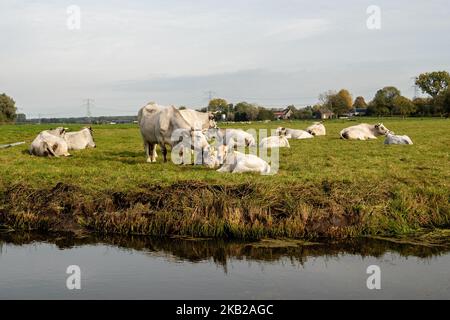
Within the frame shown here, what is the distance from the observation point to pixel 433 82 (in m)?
121

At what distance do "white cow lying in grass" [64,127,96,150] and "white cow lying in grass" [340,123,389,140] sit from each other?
44.3ft

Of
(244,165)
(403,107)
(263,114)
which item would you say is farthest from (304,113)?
(244,165)

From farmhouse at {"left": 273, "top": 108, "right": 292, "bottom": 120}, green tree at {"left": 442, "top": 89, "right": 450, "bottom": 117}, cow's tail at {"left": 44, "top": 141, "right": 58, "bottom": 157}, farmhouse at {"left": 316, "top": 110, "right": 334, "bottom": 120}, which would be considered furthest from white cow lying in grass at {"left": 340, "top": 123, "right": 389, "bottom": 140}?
farmhouse at {"left": 273, "top": 108, "right": 292, "bottom": 120}

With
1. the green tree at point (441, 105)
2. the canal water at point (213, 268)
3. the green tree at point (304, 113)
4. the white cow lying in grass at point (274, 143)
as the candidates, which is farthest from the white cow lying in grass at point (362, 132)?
the green tree at point (304, 113)

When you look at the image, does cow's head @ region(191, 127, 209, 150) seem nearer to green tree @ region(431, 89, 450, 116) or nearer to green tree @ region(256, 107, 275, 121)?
green tree @ region(431, 89, 450, 116)

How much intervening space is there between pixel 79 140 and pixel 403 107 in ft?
284

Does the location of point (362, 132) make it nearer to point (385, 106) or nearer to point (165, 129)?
point (165, 129)

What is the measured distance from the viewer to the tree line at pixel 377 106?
94.0 meters

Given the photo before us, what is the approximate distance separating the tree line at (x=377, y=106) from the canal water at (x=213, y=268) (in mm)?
73548

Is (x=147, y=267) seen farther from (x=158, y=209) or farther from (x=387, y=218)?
(x=387, y=218)

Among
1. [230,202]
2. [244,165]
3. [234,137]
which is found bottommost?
[230,202]

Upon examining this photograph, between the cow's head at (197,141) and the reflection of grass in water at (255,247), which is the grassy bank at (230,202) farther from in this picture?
the cow's head at (197,141)

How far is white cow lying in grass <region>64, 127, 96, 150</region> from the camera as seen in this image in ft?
80.6

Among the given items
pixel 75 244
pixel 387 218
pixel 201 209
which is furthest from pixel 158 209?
pixel 387 218
